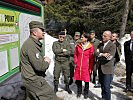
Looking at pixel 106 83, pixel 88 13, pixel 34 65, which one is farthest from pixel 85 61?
pixel 88 13

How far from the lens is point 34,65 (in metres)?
3.80

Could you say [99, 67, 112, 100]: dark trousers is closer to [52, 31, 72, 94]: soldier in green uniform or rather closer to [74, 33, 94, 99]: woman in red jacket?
[74, 33, 94, 99]: woman in red jacket

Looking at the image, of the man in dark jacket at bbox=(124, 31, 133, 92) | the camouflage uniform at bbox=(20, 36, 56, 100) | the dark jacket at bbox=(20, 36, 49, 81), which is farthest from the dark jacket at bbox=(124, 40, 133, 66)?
the dark jacket at bbox=(20, 36, 49, 81)

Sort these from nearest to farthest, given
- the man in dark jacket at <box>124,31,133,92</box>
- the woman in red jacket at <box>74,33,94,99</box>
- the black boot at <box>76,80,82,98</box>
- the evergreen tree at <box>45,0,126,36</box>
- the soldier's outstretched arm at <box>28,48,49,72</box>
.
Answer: the soldier's outstretched arm at <box>28,48,49,72</box> < the woman in red jacket at <box>74,33,94,99</box> < the black boot at <box>76,80,82,98</box> < the man in dark jacket at <box>124,31,133,92</box> < the evergreen tree at <box>45,0,126,36</box>

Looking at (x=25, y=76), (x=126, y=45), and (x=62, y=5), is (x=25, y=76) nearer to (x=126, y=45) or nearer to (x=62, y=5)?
(x=126, y=45)

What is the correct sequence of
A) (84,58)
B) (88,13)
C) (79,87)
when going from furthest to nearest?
1. (88,13)
2. (79,87)
3. (84,58)

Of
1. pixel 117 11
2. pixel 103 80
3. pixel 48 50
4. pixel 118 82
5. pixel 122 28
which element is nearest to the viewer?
pixel 103 80

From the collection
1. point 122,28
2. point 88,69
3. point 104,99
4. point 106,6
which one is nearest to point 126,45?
point 88,69

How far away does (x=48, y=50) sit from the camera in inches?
418

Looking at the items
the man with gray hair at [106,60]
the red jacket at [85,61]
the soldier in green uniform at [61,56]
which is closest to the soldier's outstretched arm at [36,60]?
the man with gray hair at [106,60]

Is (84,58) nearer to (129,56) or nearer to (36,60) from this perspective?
(129,56)

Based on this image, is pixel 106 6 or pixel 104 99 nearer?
pixel 104 99

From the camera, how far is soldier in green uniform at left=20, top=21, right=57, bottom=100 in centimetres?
382

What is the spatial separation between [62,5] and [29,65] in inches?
554
